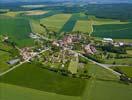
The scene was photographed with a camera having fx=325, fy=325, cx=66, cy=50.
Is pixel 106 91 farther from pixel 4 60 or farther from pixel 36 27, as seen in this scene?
pixel 36 27

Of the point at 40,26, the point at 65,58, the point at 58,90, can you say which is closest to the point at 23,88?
the point at 58,90

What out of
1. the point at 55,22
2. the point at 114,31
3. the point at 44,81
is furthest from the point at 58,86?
the point at 55,22

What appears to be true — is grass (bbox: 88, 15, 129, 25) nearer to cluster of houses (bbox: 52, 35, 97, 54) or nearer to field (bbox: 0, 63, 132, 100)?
cluster of houses (bbox: 52, 35, 97, 54)

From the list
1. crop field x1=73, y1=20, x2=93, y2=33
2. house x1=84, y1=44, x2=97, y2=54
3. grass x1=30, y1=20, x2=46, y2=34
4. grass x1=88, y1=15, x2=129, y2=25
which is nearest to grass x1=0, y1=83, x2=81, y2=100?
house x1=84, y1=44, x2=97, y2=54

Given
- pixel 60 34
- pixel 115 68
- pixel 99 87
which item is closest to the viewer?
pixel 99 87

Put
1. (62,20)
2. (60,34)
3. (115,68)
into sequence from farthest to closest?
(62,20) → (60,34) → (115,68)

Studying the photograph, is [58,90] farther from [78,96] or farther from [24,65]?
[24,65]
